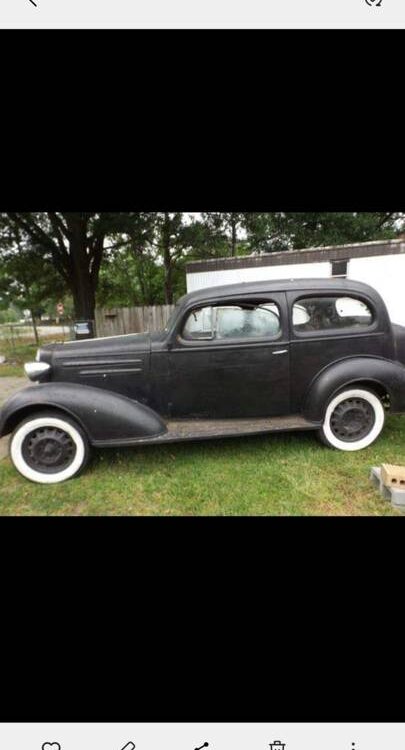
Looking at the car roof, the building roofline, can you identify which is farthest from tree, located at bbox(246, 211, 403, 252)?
the car roof

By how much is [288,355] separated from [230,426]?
91cm

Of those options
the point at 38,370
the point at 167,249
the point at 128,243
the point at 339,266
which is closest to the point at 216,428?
the point at 38,370

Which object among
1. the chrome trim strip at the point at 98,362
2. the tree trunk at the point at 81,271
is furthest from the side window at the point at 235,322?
the tree trunk at the point at 81,271

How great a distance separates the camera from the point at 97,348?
3.14 m

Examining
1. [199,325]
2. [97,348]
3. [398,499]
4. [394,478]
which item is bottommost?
[398,499]

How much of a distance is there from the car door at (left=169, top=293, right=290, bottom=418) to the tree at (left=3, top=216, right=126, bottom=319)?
743 centimetres

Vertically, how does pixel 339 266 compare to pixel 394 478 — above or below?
above

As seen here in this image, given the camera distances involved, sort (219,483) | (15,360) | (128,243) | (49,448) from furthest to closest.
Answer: (128,243), (15,360), (49,448), (219,483)

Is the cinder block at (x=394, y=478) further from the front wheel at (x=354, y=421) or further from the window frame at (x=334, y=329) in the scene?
the window frame at (x=334, y=329)

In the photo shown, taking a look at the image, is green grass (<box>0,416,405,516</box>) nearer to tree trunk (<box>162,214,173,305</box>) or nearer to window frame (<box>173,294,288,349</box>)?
window frame (<box>173,294,288,349</box>)

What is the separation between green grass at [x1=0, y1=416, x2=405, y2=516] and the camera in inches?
99.0

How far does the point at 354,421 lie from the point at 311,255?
575 centimetres

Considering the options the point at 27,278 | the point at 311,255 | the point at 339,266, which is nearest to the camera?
the point at 339,266

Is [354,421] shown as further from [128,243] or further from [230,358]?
[128,243]
